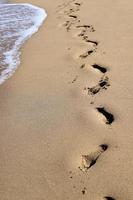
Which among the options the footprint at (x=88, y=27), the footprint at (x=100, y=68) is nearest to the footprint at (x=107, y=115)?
the footprint at (x=100, y=68)

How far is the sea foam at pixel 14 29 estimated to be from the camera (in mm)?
4535

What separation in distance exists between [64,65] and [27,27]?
196 centimetres

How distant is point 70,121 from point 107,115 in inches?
11.9

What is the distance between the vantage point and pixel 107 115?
3.07 metres

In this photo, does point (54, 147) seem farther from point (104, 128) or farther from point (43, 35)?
point (43, 35)

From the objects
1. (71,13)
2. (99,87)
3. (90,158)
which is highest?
(71,13)

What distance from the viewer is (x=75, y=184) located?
2.41 meters

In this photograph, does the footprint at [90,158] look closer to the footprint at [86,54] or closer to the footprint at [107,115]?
the footprint at [107,115]

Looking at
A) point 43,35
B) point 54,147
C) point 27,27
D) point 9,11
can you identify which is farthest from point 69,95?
point 9,11

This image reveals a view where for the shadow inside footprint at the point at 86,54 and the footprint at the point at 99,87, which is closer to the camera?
the footprint at the point at 99,87

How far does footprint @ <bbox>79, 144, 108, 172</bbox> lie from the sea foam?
1705 mm

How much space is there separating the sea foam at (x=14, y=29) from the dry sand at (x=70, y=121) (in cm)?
15

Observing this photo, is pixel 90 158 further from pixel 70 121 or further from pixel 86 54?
pixel 86 54

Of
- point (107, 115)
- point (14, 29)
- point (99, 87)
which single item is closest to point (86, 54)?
point (99, 87)
